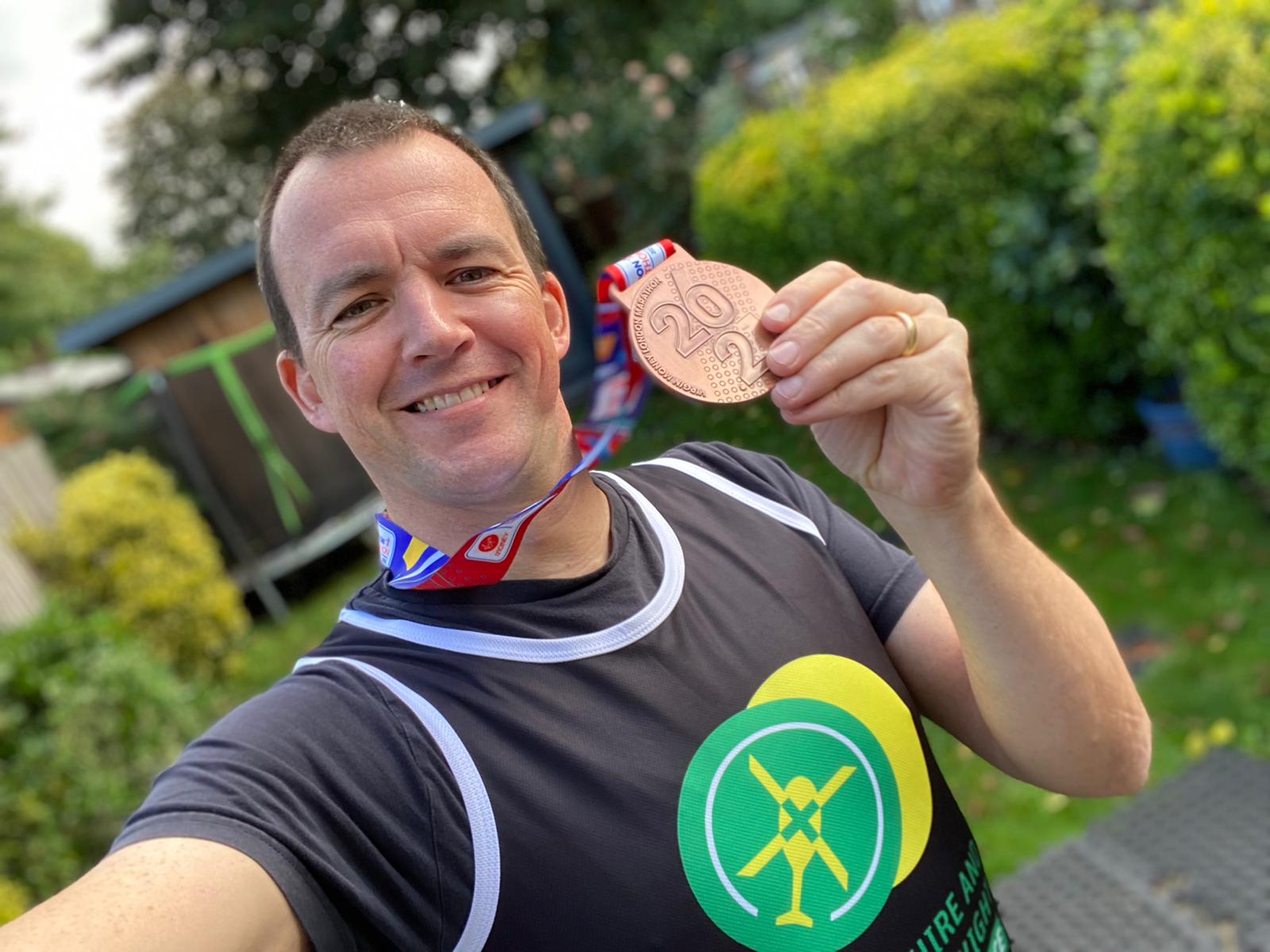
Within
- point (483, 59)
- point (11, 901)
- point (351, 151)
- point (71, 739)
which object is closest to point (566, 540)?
point (351, 151)

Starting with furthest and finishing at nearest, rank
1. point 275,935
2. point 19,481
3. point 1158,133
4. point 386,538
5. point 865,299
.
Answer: point 19,481 → point 1158,133 → point 386,538 → point 865,299 → point 275,935

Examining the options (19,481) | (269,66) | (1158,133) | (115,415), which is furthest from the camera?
(269,66)

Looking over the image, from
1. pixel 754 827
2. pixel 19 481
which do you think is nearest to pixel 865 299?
pixel 754 827

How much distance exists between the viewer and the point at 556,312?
5.19 feet

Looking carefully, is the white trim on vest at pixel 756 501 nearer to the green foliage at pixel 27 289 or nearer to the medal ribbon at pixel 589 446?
the medal ribbon at pixel 589 446

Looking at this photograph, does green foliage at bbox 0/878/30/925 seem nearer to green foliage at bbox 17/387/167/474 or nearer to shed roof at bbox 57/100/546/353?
green foliage at bbox 17/387/167/474

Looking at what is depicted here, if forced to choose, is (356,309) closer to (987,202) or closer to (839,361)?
(839,361)

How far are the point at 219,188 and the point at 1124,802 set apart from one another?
29.8m

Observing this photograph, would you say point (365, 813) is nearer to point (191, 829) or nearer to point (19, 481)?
point (191, 829)

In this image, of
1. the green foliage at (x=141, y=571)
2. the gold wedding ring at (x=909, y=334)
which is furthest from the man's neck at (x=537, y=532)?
the green foliage at (x=141, y=571)

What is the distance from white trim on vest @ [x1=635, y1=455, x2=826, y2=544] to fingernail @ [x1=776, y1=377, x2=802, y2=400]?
0.42m

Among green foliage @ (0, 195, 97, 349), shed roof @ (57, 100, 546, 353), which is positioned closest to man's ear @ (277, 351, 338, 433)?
shed roof @ (57, 100, 546, 353)

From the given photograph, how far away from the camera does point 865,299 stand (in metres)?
1.25

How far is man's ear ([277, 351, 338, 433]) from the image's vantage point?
145 centimetres
